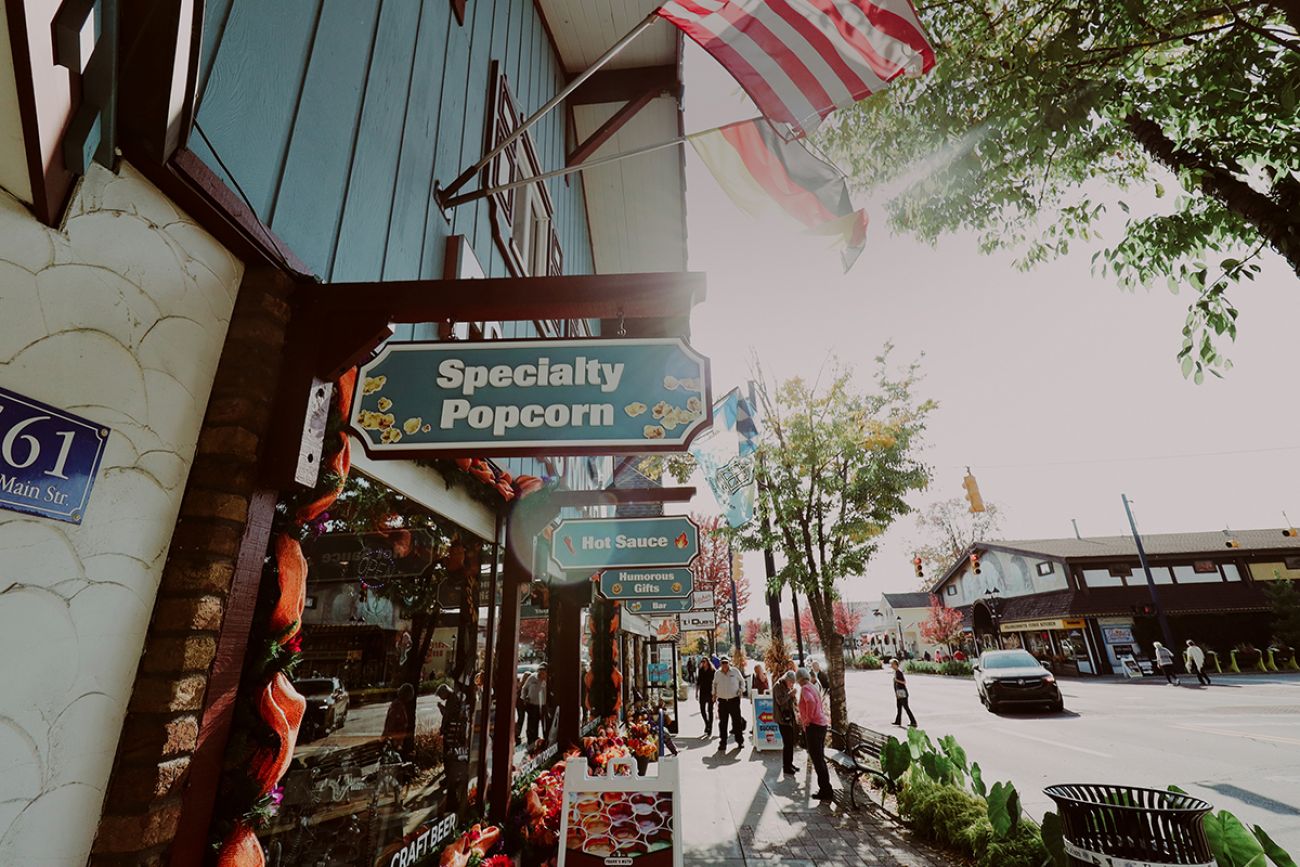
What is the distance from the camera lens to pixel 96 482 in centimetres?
167

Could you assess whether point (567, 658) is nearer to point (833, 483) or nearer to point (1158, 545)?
point (833, 483)

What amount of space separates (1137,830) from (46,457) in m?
4.75

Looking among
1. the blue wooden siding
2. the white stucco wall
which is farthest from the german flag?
the white stucco wall

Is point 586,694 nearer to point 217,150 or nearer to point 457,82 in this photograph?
point 457,82

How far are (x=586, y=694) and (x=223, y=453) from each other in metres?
8.97

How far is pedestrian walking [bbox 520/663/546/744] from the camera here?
756cm

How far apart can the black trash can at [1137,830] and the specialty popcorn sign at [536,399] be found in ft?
10.1

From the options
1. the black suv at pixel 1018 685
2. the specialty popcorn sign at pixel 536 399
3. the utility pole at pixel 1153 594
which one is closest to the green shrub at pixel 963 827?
the specialty popcorn sign at pixel 536 399

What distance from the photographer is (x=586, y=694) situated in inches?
389

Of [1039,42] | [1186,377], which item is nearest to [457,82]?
[1039,42]

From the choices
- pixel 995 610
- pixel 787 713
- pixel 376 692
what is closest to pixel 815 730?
pixel 787 713

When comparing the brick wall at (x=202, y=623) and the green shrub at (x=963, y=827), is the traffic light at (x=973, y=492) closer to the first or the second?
the green shrub at (x=963, y=827)

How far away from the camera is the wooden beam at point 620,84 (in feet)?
29.1

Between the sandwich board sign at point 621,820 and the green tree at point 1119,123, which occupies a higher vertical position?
the green tree at point 1119,123
